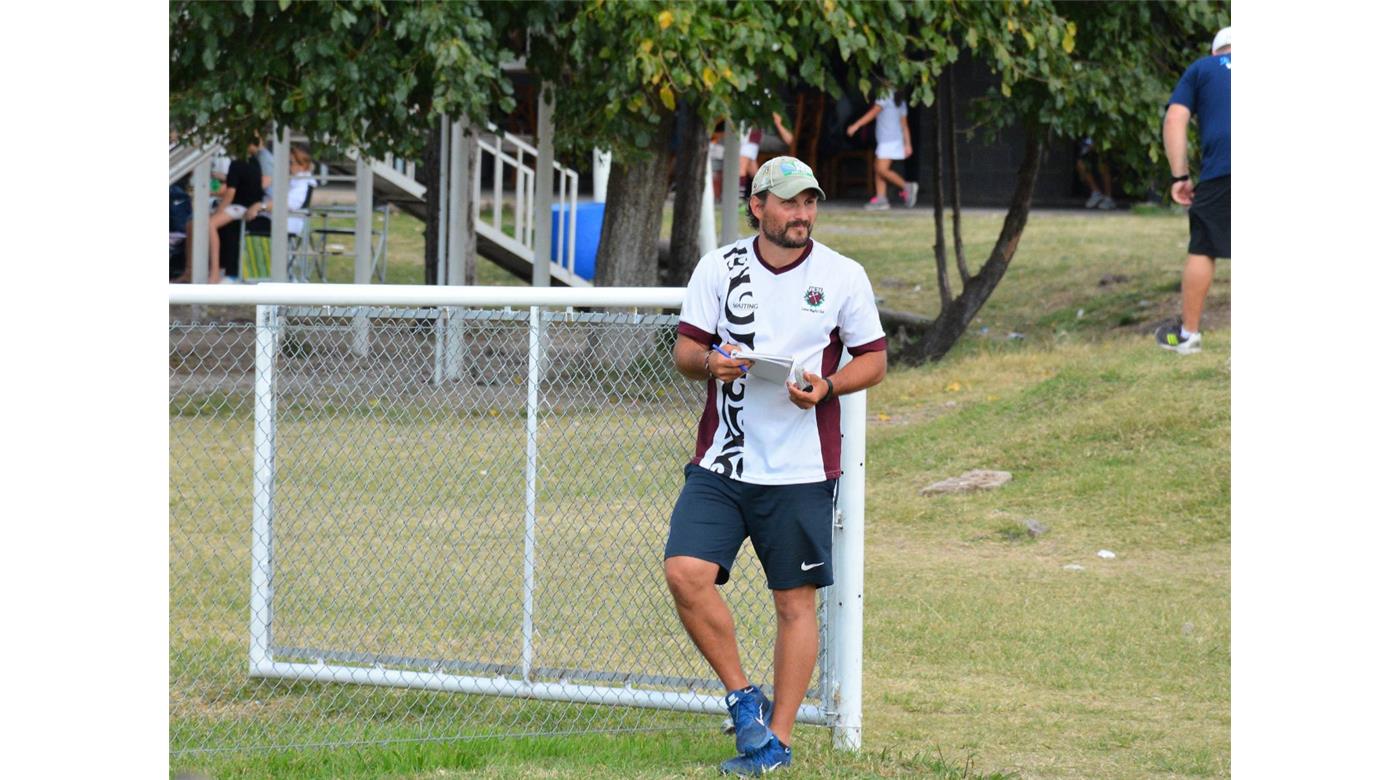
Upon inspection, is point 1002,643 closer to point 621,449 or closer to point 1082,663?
point 1082,663

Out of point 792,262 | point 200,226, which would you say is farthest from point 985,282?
point 792,262

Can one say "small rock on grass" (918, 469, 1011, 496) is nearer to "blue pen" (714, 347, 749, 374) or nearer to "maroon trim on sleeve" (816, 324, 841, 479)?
"maroon trim on sleeve" (816, 324, 841, 479)

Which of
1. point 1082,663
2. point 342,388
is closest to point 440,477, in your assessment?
point 342,388

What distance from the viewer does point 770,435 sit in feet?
17.0

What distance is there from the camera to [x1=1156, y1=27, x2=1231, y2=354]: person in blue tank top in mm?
8938

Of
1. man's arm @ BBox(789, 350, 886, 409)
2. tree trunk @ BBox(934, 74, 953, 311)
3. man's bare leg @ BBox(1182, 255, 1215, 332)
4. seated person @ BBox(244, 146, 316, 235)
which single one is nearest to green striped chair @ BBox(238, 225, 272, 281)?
seated person @ BBox(244, 146, 316, 235)

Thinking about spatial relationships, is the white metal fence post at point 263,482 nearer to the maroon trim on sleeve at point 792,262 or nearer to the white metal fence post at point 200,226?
the maroon trim on sleeve at point 792,262

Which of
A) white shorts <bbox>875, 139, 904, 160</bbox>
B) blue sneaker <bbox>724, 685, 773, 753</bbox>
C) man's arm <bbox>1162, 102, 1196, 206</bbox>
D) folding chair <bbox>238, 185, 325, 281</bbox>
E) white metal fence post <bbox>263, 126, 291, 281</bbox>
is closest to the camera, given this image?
blue sneaker <bbox>724, 685, 773, 753</bbox>

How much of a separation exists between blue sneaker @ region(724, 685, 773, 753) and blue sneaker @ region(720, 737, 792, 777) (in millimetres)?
21

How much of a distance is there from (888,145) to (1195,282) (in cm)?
1160

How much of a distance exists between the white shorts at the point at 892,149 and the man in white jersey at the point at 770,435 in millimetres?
15562

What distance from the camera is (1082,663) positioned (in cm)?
692

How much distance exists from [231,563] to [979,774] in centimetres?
403

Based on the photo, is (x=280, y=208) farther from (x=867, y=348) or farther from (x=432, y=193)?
(x=867, y=348)
